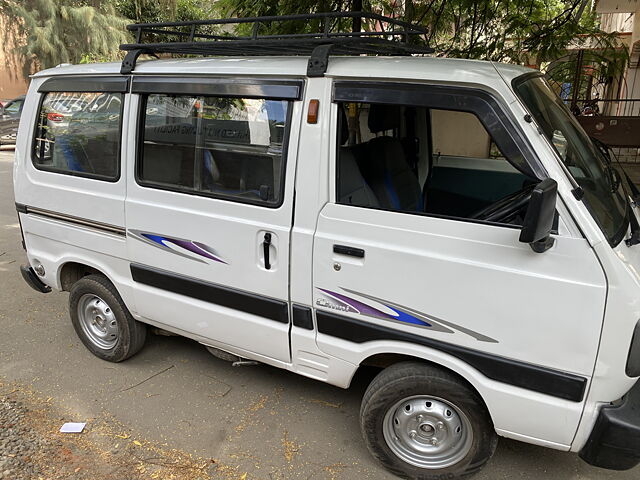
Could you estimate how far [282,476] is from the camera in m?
2.76

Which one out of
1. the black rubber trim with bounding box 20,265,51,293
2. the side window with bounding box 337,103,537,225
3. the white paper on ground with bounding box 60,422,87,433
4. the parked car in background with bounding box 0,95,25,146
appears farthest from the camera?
the parked car in background with bounding box 0,95,25,146

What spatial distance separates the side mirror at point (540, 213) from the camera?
1.89m

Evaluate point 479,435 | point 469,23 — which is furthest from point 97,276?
point 469,23

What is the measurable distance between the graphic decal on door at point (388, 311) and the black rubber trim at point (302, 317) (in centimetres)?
10

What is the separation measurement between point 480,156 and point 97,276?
9.90ft

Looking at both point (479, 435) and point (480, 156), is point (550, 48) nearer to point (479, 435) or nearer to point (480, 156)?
point (480, 156)

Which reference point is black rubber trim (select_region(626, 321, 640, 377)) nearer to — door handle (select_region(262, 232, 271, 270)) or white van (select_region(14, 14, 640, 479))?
white van (select_region(14, 14, 640, 479))

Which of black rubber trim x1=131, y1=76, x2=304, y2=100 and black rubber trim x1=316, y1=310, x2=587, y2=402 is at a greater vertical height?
black rubber trim x1=131, y1=76, x2=304, y2=100

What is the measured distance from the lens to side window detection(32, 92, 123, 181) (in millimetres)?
3289

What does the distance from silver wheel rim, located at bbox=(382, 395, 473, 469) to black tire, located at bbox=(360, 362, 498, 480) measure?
0.03m

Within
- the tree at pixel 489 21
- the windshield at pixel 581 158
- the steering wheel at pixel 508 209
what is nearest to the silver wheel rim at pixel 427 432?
the steering wheel at pixel 508 209

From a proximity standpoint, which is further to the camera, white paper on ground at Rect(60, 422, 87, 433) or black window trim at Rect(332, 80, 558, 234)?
white paper on ground at Rect(60, 422, 87, 433)

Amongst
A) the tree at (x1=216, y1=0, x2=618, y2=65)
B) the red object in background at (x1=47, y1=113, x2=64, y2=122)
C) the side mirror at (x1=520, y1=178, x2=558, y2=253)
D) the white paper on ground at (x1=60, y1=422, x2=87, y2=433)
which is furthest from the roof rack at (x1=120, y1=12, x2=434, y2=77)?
the white paper on ground at (x1=60, y1=422, x2=87, y2=433)

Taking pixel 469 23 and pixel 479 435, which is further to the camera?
pixel 469 23
